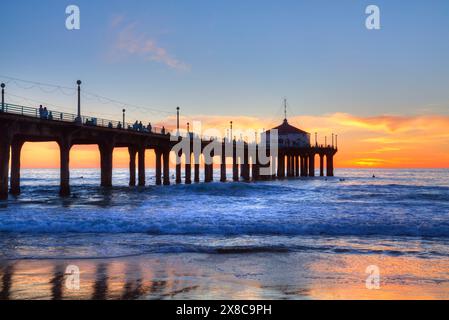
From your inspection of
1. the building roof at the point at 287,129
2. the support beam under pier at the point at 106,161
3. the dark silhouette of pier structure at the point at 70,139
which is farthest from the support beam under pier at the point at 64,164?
the building roof at the point at 287,129

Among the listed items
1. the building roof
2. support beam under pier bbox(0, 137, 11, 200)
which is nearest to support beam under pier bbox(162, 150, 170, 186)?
support beam under pier bbox(0, 137, 11, 200)

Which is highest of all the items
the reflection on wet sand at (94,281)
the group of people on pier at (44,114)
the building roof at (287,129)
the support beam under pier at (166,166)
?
Result: the building roof at (287,129)

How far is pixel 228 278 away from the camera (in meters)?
9.71

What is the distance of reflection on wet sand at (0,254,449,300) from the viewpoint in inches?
328

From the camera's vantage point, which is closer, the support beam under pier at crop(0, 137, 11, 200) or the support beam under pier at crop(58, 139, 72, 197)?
the support beam under pier at crop(0, 137, 11, 200)

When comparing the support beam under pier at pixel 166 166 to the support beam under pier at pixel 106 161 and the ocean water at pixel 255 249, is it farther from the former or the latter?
the ocean water at pixel 255 249

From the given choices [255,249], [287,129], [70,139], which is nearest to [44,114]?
[70,139]

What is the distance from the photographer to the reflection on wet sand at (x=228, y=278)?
834 cm

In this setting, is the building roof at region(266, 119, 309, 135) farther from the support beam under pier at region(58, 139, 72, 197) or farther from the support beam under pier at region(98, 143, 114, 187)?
the support beam under pier at region(58, 139, 72, 197)

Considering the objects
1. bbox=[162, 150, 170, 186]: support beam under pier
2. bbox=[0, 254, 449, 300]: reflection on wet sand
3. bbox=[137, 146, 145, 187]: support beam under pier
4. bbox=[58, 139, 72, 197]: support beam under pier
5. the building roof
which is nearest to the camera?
bbox=[0, 254, 449, 300]: reflection on wet sand
